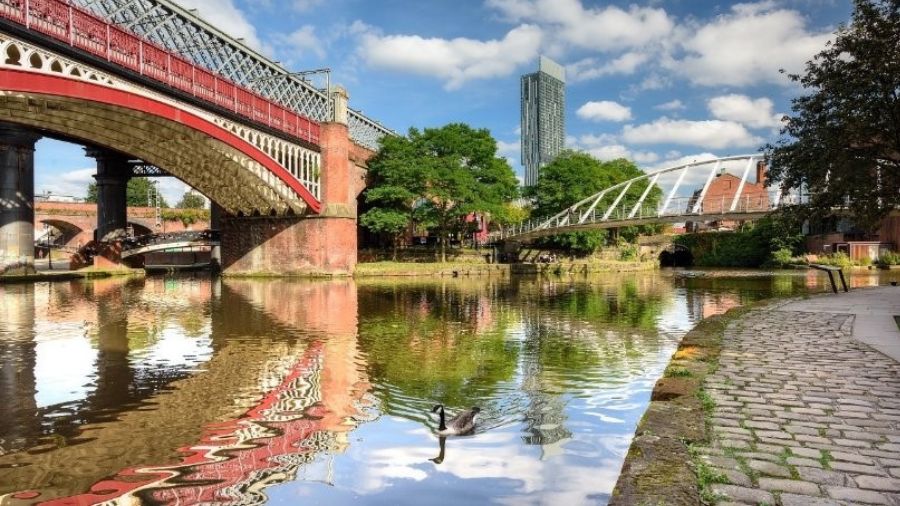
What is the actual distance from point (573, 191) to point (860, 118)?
45.2m

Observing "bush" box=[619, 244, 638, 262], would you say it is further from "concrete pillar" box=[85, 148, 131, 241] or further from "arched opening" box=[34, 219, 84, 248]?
"arched opening" box=[34, 219, 84, 248]

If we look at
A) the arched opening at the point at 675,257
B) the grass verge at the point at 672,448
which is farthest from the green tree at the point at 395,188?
the arched opening at the point at 675,257

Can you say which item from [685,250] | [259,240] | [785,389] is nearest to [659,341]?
[785,389]

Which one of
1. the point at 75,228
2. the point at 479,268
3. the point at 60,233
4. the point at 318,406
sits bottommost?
the point at 318,406

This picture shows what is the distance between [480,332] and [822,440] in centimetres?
1000

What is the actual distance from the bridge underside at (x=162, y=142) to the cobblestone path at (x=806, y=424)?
1966 cm

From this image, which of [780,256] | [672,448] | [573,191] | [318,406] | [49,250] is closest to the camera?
[672,448]

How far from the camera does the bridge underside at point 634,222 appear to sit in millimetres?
47406

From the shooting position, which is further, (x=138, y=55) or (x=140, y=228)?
(x=140, y=228)

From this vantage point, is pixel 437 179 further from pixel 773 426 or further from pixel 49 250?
pixel 773 426

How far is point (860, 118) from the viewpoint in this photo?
13.6 m

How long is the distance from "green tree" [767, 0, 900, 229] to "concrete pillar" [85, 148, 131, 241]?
40743mm

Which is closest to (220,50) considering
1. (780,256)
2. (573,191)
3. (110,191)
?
(110,191)

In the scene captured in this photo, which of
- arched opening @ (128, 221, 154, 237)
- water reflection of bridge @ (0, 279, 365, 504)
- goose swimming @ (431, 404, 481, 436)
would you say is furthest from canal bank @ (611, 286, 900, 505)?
arched opening @ (128, 221, 154, 237)
